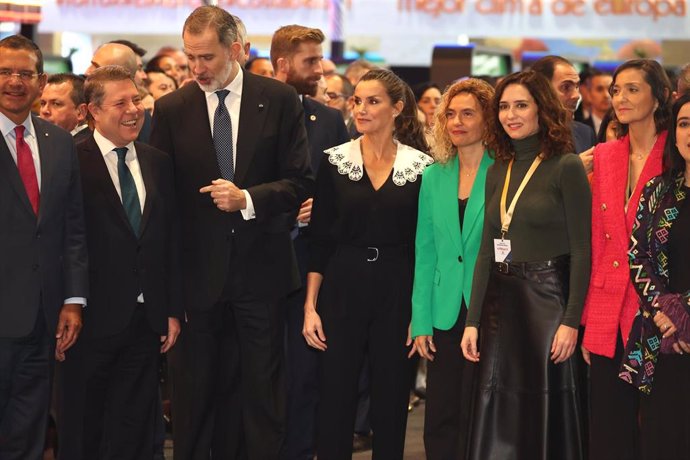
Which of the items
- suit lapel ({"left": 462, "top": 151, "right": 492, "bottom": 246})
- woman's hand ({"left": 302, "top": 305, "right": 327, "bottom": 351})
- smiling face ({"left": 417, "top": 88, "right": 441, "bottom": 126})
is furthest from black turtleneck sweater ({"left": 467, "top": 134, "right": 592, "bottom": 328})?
smiling face ({"left": 417, "top": 88, "right": 441, "bottom": 126})

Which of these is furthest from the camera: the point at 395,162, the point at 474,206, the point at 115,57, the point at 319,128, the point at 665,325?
the point at 115,57

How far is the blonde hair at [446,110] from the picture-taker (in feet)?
15.3

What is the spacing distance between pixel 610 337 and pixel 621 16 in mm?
8352

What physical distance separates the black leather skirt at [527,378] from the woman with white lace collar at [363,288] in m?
0.50

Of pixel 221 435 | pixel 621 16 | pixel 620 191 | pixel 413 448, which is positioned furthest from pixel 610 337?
pixel 621 16

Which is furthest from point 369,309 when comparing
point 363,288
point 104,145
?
point 104,145

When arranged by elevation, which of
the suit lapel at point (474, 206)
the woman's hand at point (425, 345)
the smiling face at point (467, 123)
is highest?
the smiling face at point (467, 123)

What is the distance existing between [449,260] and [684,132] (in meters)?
1.12

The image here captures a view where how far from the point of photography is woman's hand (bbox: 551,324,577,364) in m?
4.21

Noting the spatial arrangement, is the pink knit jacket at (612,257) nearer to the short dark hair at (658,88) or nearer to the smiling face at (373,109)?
the short dark hair at (658,88)

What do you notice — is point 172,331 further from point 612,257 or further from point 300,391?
point 612,257

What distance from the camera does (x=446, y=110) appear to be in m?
4.73

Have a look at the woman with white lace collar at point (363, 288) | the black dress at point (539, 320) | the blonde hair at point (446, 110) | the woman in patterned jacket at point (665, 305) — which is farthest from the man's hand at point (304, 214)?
the woman in patterned jacket at point (665, 305)

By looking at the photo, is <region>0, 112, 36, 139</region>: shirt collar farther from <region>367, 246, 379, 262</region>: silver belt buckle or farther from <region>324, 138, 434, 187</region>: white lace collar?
<region>367, 246, 379, 262</region>: silver belt buckle
